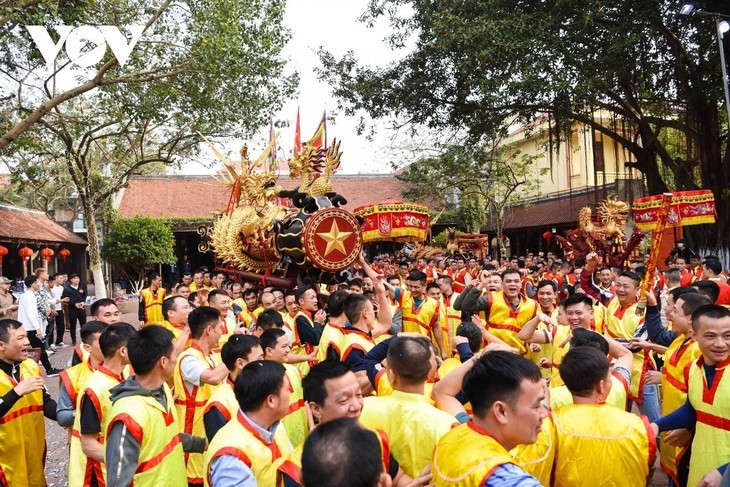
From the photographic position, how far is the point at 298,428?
4.18m

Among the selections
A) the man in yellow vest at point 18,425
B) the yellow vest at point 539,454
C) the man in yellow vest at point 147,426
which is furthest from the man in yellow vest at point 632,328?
the man in yellow vest at point 18,425

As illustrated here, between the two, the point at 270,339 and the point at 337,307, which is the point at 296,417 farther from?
the point at 337,307

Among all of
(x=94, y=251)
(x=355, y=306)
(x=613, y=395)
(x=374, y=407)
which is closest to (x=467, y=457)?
(x=374, y=407)

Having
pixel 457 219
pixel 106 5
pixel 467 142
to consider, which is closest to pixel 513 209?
pixel 457 219

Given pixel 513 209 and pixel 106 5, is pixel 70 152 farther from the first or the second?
pixel 513 209

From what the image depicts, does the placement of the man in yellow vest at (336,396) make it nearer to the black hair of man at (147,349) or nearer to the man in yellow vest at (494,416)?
the man in yellow vest at (494,416)

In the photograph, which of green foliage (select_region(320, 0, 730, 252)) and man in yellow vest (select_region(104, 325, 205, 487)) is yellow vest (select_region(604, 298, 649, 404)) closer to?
man in yellow vest (select_region(104, 325, 205, 487))

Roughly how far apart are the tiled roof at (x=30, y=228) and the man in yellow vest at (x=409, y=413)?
1939cm

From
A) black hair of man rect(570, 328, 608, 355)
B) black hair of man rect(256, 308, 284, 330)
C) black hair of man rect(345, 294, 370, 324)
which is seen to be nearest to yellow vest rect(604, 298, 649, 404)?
black hair of man rect(570, 328, 608, 355)

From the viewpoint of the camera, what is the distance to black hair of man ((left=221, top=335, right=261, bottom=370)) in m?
3.66

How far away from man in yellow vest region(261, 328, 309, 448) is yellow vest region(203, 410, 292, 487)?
1226 mm

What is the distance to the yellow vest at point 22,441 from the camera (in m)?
4.11

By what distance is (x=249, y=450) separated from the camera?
2.62 metres

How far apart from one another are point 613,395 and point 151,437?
92.8 inches
